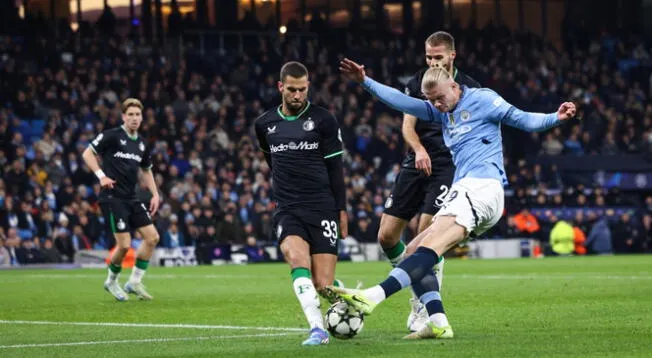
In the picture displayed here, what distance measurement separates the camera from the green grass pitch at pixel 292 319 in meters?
9.96

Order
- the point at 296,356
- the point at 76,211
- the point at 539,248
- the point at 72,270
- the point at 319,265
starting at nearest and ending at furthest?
the point at 296,356 → the point at 319,265 → the point at 72,270 → the point at 76,211 → the point at 539,248

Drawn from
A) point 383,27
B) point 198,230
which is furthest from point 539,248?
point 383,27

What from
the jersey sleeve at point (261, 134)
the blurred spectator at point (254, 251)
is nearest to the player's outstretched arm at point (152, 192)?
the jersey sleeve at point (261, 134)

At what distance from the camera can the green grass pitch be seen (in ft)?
32.7

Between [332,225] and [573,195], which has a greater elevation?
[332,225]

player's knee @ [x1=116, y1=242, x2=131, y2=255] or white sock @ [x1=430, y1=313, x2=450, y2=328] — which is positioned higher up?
white sock @ [x1=430, y1=313, x2=450, y2=328]

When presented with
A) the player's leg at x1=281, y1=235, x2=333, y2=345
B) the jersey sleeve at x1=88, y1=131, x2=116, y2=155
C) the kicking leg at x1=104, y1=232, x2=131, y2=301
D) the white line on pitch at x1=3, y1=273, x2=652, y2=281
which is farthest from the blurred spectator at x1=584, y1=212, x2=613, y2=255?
the player's leg at x1=281, y1=235, x2=333, y2=345

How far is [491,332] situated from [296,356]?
7.91ft

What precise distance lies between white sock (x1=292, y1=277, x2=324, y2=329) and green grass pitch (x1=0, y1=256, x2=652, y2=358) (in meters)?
0.23

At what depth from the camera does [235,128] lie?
3988cm

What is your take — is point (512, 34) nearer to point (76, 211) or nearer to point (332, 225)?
point (76, 211)

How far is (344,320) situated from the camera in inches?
386

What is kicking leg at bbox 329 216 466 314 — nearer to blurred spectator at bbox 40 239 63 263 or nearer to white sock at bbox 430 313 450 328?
white sock at bbox 430 313 450 328

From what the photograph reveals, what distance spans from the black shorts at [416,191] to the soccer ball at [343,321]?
2.57 m
